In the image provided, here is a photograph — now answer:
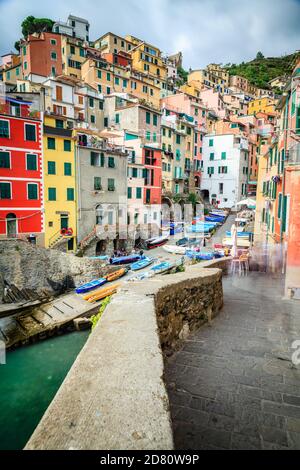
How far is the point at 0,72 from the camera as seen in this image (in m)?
58.1

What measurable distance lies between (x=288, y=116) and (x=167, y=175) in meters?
28.7

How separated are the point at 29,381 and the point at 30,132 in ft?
69.9

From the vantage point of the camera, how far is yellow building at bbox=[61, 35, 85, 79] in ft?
177

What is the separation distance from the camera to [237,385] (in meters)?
3.92

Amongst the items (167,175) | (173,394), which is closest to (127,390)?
(173,394)

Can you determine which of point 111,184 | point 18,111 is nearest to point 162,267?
point 111,184

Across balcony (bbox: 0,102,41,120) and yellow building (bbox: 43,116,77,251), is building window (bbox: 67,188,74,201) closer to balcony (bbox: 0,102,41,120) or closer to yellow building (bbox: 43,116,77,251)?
yellow building (bbox: 43,116,77,251)

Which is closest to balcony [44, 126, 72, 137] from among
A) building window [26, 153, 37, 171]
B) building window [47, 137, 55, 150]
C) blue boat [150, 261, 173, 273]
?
building window [47, 137, 55, 150]

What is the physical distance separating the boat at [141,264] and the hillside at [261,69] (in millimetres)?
94500

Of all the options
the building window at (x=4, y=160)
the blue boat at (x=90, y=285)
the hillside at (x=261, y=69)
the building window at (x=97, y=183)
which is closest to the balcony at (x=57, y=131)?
the building window at (x=4, y=160)

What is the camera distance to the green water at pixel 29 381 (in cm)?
1094

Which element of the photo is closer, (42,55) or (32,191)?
(32,191)

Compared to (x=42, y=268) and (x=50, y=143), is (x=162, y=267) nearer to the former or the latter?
(x=42, y=268)

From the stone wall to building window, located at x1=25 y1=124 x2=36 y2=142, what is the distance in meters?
9.72
